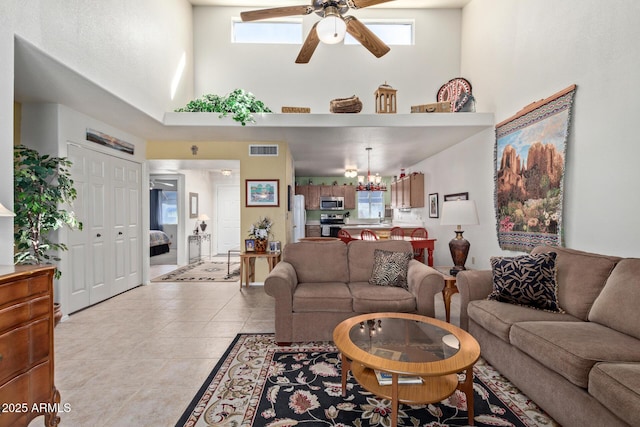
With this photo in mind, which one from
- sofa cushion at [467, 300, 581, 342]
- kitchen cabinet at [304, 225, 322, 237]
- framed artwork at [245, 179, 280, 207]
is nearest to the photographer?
sofa cushion at [467, 300, 581, 342]

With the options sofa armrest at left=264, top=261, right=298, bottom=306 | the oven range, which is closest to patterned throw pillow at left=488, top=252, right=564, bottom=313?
sofa armrest at left=264, top=261, right=298, bottom=306

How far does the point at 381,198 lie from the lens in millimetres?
9688

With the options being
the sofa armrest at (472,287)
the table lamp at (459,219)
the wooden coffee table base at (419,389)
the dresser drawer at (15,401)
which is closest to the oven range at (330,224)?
the table lamp at (459,219)

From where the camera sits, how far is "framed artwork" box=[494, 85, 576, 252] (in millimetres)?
2795

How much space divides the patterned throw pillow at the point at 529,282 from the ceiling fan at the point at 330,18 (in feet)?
7.58

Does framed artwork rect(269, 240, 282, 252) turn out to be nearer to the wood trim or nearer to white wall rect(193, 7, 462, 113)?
white wall rect(193, 7, 462, 113)

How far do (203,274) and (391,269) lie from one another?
13.5ft

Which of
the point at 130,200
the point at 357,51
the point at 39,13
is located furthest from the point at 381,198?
the point at 39,13

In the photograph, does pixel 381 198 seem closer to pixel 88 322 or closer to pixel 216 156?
pixel 216 156

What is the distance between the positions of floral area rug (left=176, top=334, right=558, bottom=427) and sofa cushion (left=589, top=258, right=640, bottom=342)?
0.70 metres

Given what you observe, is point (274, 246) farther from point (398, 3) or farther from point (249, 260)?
point (398, 3)

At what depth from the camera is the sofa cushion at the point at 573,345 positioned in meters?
1.44

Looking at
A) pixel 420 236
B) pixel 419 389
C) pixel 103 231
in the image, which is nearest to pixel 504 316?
pixel 419 389

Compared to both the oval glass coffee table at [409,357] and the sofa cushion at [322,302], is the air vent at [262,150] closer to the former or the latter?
the sofa cushion at [322,302]
